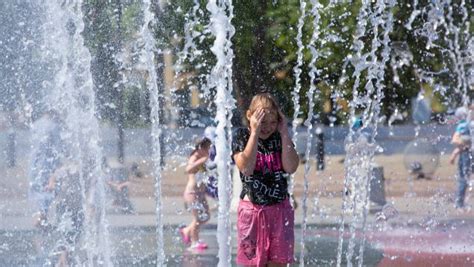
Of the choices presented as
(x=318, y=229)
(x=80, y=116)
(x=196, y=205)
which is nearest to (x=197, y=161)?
(x=196, y=205)

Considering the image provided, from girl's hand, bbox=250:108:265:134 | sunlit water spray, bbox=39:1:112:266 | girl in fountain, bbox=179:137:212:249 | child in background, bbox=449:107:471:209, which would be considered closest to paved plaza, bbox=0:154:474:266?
girl in fountain, bbox=179:137:212:249

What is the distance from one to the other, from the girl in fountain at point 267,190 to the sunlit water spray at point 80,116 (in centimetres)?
233

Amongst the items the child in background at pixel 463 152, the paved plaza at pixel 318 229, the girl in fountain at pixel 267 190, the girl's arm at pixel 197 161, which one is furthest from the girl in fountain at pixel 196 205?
Result: the child in background at pixel 463 152

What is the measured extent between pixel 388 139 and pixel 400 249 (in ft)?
54.8

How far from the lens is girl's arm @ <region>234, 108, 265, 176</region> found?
5.24m

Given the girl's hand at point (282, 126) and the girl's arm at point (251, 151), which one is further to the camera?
the girl's hand at point (282, 126)

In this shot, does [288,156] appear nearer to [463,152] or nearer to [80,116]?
[80,116]

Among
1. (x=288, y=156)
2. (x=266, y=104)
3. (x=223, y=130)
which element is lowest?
(x=288, y=156)

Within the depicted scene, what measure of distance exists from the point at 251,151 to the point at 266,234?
1.46ft

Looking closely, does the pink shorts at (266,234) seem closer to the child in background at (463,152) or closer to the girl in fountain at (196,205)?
the girl in fountain at (196,205)

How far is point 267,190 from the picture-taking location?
537cm

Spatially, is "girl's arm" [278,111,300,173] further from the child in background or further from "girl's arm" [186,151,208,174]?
the child in background

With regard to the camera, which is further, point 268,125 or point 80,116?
point 80,116

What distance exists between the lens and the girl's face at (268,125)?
5332 millimetres
